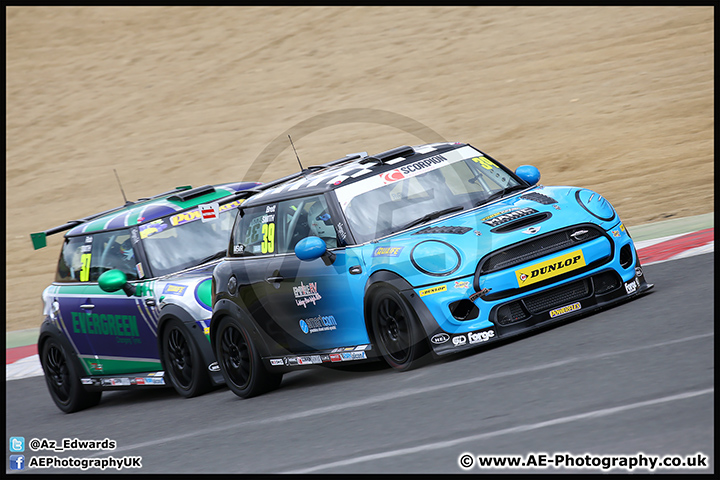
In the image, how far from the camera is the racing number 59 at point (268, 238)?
325 inches

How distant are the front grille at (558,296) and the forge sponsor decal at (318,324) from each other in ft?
5.04

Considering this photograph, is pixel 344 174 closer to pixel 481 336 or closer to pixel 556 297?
pixel 481 336

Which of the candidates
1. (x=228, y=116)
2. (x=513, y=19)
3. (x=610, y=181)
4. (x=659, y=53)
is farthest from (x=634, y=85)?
(x=228, y=116)

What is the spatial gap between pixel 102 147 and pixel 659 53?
14.9m

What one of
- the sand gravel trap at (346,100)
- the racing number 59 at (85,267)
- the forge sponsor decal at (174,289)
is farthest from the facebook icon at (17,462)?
the sand gravel trap at (346,100)

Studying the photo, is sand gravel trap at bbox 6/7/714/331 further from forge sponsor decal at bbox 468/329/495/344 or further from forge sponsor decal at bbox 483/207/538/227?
forge sponsor decal at bbox 468/329/495/344

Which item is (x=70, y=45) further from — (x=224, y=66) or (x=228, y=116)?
(x=228, y=116)

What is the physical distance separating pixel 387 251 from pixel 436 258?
0.42 m

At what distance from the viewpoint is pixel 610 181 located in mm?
15867

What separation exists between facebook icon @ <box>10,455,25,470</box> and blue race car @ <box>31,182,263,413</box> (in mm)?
1637

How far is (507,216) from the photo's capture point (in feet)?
24.0

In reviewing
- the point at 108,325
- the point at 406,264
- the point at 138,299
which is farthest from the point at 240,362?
the point at 406,264

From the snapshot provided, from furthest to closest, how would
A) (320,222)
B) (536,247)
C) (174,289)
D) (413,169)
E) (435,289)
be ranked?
(174,289)
(413,169)
(320,222)
(536,247)
(435,289)

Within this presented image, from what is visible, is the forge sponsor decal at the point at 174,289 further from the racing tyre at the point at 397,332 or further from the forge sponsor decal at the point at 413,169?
the racing tyre at the point at 397,332
